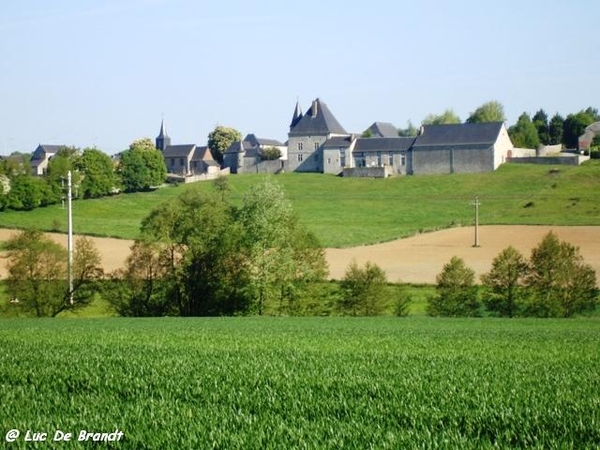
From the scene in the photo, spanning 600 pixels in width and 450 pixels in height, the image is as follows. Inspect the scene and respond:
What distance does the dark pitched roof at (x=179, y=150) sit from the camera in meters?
183

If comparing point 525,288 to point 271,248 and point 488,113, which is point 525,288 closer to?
point 271,248

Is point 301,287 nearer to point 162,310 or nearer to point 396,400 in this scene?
point 162,310

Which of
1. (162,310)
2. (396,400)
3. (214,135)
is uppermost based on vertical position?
(214,135)

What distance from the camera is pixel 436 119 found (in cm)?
18875

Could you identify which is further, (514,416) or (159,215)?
(159,215)

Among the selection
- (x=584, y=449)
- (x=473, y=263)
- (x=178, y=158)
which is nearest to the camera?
(x=584, y=449)

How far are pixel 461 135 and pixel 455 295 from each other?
302ft

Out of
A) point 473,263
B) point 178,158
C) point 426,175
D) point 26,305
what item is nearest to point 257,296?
point 26,305

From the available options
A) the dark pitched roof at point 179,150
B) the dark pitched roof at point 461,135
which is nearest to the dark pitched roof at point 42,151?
the dark pitched roof at point 179,150

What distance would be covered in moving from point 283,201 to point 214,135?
134 metres

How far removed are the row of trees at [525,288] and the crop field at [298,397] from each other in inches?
1138

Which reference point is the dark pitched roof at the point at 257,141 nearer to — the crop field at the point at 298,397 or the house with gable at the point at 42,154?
the house with gable at the point at 42,154

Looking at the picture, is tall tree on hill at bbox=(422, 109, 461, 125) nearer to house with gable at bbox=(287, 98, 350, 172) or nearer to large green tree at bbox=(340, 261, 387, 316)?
house with gable at bbox=(287, 98, 350, 172)

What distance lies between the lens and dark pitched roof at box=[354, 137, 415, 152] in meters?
141
